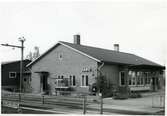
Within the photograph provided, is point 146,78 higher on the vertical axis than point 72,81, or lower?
higher

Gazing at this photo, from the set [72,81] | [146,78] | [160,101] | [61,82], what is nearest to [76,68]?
[72,81]

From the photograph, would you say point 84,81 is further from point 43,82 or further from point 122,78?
point 43,82

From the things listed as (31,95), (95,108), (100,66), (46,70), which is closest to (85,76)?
(100,66)

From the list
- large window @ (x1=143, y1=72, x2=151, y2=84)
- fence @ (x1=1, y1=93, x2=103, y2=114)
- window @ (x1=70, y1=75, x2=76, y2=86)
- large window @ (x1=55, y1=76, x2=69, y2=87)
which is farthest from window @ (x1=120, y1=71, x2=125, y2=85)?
fence @ (x1=1, y1=93, x2=103, y2=114)

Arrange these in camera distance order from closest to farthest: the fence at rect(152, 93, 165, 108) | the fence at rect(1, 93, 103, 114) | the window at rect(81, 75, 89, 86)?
1. the fence at rect(152, 93, 165, 108)
2. the fence at rect(1, 93, 103, 114)
3. the window at rect(81, 75, 89, 86)

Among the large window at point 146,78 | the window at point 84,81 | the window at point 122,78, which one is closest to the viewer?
the window at point 84,81

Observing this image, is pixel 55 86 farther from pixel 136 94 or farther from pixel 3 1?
pixel 3 1

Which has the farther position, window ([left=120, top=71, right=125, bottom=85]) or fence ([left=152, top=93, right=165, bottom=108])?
window ([left=120, top=71, right=125, bottom=85])

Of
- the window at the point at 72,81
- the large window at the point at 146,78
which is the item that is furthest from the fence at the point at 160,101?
the large window at the point at 146,78

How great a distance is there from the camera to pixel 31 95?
669 inches

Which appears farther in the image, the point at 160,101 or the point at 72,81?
the point at 72,81

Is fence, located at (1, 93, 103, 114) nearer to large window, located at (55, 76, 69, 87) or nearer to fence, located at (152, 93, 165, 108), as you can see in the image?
large window, located at (55, 76, 69, 87)

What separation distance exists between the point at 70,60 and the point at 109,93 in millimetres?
3073

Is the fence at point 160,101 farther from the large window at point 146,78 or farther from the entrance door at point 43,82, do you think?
the entrance door at point 43,82
